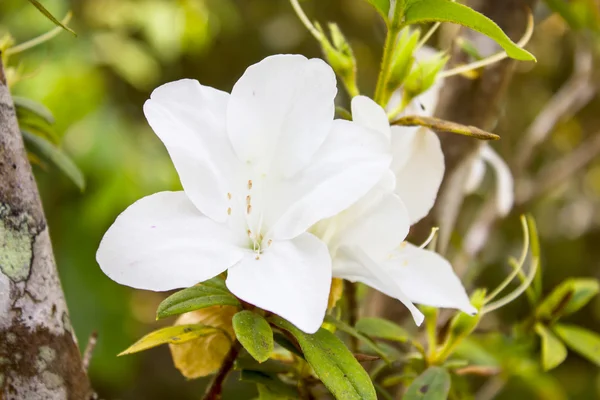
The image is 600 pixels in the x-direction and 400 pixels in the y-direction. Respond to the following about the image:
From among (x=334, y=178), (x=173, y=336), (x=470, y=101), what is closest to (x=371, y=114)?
(x=334, y=178)

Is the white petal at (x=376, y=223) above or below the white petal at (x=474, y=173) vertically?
above

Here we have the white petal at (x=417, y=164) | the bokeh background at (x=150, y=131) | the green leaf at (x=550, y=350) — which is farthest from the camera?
the bokeh background at (x=150, y=131)

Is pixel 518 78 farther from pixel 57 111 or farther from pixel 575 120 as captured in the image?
pixel 57 111

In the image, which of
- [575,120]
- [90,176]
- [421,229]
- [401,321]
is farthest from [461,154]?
[575,120]

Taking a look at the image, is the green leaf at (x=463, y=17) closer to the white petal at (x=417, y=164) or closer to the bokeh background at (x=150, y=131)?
the white petal at (x=417, y=164)

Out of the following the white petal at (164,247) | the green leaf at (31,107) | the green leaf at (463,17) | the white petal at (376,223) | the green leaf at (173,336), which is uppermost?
the green leaf at (463,17)

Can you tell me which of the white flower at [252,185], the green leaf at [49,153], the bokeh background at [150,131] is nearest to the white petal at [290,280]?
the white flower at [252,185]

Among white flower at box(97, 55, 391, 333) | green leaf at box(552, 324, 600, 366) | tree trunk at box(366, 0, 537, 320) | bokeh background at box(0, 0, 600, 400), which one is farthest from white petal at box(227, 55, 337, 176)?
bokeh background at box(0, 0, 600, 400)
